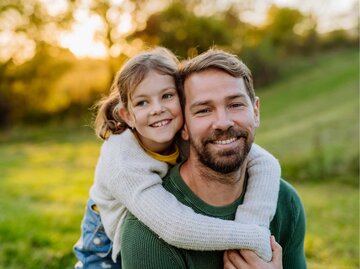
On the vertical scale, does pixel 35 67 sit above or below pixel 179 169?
below

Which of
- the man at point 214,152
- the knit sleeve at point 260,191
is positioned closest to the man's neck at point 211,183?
the man at point 214,152

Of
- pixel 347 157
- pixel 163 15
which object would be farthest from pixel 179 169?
pixel 163 15

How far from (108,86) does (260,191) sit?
26.5m

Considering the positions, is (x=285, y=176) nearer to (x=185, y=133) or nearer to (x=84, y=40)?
(x=185, y=133)

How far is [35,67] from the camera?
1023 inches

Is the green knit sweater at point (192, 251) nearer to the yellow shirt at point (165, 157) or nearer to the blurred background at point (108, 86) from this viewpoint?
the yellow shirt at point (165, 157)

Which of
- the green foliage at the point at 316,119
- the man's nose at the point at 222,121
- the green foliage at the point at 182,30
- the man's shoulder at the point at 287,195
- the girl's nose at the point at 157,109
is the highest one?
the man's nose at the point at 222,121

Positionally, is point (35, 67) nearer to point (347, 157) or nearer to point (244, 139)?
point (347, 157)

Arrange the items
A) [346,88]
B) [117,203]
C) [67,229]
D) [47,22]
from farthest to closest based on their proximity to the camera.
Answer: [47,22], [346,88], [67,229], [117,203]

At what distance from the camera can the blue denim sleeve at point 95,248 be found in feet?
10.5

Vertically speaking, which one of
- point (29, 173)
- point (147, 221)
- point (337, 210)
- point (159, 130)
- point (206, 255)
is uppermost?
point (159, 130)

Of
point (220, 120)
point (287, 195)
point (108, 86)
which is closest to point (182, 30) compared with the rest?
point (108, 86)

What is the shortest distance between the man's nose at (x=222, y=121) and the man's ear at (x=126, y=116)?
0.82 m

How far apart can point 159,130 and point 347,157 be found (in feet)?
27.2
